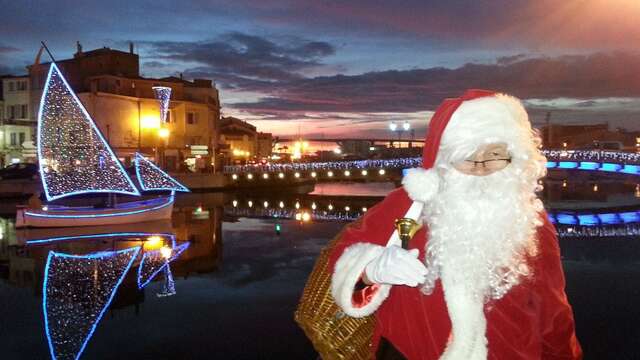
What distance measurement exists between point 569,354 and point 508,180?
2.48 ft

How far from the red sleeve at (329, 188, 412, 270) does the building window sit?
39.3 m

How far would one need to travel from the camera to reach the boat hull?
18359mm

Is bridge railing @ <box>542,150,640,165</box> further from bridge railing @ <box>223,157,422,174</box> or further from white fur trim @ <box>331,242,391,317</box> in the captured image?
white fur trim @ <box>331,242,391,317</box>

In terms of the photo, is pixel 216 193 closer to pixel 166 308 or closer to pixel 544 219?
pixel 166 308

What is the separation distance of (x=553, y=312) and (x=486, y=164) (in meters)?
0.64

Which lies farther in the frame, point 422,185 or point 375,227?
point 375,227

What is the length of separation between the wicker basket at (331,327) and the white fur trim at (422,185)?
503mm

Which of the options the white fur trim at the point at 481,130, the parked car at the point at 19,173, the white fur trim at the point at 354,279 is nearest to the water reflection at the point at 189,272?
the white fur trim at the point at 354,279

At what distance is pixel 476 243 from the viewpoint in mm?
2168

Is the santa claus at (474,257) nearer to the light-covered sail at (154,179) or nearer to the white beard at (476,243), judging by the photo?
the white beard at (476,243)

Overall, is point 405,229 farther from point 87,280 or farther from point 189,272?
point 189,272

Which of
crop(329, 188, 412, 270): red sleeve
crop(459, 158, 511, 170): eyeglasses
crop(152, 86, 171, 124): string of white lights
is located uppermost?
crop(152, 86, 171, 124): string of white lights

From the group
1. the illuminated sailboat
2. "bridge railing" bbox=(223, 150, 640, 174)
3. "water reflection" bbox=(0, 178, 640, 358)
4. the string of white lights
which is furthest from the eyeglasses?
the string of white lights

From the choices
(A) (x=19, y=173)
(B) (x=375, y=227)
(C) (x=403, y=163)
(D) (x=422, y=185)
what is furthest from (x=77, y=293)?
(C) (x=403, y=163)
